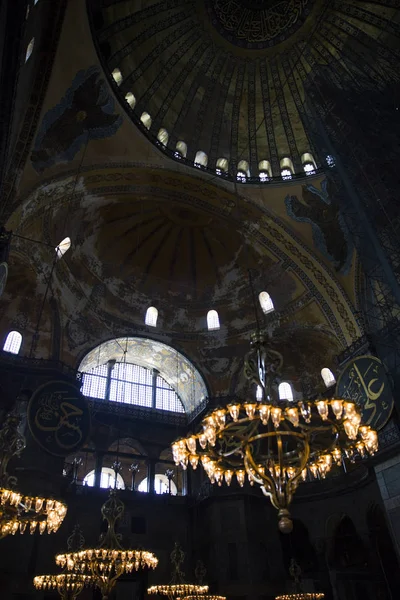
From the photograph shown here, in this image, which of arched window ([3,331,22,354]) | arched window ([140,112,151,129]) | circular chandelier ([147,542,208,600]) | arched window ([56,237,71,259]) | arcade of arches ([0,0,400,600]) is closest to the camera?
circular chandelier ([147,542,208,600])

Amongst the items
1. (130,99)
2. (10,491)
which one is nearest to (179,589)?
(10,491)

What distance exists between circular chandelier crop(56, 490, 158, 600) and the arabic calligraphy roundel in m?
2.46

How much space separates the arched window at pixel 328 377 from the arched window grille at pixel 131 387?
5043 millimetres

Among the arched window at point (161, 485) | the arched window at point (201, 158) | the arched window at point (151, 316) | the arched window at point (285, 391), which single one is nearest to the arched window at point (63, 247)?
the arched window at point (151, 316)

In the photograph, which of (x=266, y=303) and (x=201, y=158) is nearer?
(x=201, y=158)

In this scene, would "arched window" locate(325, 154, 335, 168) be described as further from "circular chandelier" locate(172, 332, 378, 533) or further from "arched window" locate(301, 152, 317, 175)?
"circular chandelier" locate(172, 332, 378, 533)

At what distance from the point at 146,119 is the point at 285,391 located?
9.62 meters

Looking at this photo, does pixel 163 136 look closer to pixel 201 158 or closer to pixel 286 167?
pixel 201 158

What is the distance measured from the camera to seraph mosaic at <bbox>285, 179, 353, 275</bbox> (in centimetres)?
1273

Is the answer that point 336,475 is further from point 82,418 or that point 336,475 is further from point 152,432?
point 82,418

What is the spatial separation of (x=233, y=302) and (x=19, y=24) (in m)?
10.8

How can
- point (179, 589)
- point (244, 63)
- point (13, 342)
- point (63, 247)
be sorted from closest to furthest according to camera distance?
1. point (179, 589)
2. point (13, 342)
3. point (63, 247)
4. point (244, 63)

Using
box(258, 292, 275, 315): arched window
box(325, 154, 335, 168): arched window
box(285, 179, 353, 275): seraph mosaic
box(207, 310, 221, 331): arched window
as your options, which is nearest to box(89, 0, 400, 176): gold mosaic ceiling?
box(325, 154, 335, 168): arched window

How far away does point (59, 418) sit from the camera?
10.5m
